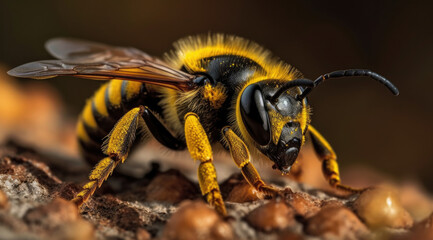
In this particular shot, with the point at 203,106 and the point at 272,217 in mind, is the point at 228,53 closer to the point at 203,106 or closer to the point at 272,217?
the point at 203,106

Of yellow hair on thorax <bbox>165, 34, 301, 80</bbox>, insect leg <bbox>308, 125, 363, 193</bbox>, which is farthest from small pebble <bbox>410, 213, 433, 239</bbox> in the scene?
yellow hair on thorax <bbox>165, 34, 301, 80</bbox>

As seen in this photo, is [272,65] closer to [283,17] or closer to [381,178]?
[381,178]

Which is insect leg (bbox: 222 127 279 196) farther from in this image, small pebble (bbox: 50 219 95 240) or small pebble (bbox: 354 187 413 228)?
small pebble (bbox: 50 219 95 240)

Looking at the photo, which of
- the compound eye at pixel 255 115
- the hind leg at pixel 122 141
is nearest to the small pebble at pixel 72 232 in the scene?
the hind leg at pixel 122 141

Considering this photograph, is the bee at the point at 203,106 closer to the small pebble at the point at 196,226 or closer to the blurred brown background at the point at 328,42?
the small pebble at the point at 196,226

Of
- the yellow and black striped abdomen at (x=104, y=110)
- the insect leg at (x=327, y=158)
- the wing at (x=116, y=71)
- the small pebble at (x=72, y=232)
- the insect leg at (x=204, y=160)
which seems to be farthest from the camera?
the yellow and black striped abdomen at (x=104, y=110)

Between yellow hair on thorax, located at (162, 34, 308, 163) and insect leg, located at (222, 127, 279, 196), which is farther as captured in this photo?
yellow hair on thorax, located at (162, 34, 308, 163)

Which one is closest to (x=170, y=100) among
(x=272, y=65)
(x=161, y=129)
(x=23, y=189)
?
(x=161, y=129)
